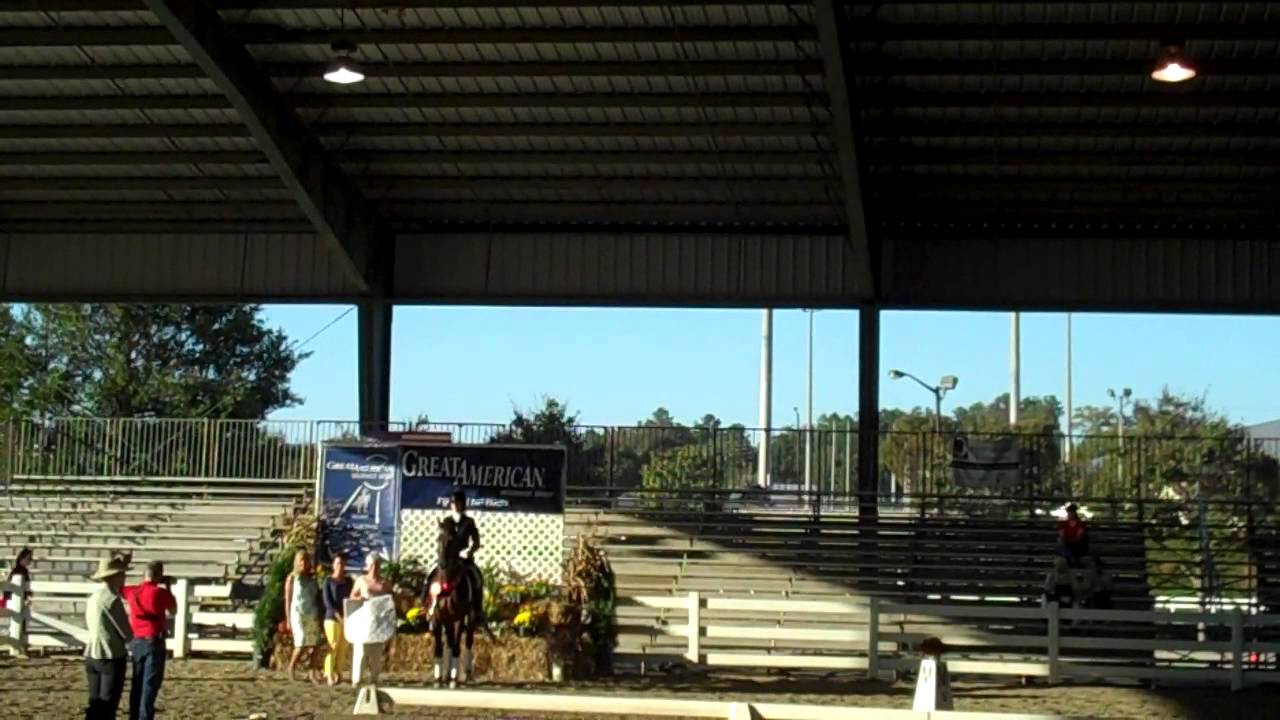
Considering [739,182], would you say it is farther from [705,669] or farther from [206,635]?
[206,635]

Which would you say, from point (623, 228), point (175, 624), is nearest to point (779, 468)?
point (623, 228)

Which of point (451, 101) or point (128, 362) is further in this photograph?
point (128, 362)

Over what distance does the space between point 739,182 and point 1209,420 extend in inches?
1527

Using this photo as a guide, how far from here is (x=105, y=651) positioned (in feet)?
44.8

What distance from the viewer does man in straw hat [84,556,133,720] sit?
44.9ft

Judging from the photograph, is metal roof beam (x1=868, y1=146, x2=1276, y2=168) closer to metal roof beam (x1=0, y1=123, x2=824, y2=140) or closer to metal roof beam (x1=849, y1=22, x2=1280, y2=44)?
metal roof beam (x1=0, y1=123, x2=824, y2=140)

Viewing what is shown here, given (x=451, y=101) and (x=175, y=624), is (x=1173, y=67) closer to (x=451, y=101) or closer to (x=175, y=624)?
(x=451, y=101)

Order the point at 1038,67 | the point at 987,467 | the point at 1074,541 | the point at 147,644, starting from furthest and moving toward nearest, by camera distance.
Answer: the point at 987,467 → the point at 1074,541 → the point at 1038,67 → the point at 147,644

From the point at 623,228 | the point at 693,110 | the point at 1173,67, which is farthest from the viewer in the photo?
the point at 623,228

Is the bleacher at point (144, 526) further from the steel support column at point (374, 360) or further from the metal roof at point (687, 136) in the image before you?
the metal roof at point (687, 136)

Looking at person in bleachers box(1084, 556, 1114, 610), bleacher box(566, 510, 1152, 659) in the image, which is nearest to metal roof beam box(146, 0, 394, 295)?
bleacher box(566, 510, 1152, 659)

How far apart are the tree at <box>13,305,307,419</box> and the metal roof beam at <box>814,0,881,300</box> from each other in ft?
122

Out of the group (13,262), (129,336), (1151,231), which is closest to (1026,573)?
(1151,231)

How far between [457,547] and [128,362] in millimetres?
45113
